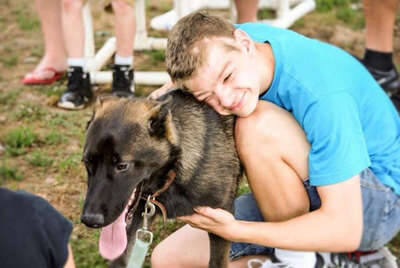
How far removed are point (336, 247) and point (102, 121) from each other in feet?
3.95

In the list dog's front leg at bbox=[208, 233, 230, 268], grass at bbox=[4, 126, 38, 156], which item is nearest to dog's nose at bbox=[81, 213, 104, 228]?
dog's front leg at bbox=[208, 233, 230, 268]

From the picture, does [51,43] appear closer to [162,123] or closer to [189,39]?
[189,39]

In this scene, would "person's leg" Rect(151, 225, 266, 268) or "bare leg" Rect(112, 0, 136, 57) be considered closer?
"person's leg" Rect(151, 225, 266, 268)

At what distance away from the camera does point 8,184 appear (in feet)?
12.2

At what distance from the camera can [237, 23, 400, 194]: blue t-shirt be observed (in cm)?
228

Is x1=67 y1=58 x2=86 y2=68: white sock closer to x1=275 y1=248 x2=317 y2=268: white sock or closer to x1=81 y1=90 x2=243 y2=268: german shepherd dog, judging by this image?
x1=81 y1=90 x2=243 y2=268: german shepherd dog

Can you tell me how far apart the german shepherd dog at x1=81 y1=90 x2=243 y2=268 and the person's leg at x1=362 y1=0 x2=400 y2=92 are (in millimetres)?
2672

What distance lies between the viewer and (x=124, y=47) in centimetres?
480

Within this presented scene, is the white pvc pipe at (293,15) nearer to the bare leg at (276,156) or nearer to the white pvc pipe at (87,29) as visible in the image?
the white pvc pipe at (87,29)

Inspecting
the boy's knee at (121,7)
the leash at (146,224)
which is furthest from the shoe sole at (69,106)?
the leash at (146,224)

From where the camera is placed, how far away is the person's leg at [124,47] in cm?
470

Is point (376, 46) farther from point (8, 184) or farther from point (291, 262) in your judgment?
point (8, 184)

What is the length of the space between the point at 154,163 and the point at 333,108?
2.62ft

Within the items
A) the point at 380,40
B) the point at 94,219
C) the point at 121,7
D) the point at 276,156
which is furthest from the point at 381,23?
the point at 94,219
